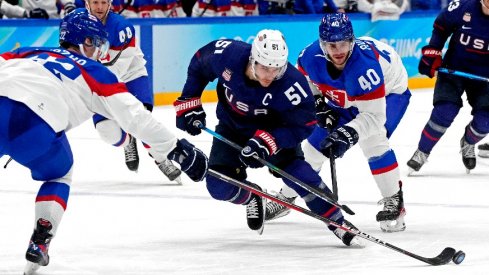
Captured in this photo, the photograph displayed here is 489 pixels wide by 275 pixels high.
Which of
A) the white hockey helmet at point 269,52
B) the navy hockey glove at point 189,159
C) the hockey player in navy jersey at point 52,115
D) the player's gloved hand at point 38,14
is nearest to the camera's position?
the hockey player in navy jersey at point 52,115

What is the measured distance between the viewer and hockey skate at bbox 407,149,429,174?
770 centimetres

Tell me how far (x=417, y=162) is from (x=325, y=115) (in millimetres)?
1819

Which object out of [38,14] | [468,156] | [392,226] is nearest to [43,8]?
[38,14]

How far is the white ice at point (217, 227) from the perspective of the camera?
16.3 feet

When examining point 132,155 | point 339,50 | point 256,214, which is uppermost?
point 339,50

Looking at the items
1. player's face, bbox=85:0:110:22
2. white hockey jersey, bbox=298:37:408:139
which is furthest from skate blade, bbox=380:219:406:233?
player's face, bbox=85:0:110:22

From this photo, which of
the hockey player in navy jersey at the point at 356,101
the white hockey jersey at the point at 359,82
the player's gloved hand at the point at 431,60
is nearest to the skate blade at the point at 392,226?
the hockey player in navy jersey at the point at 356,101

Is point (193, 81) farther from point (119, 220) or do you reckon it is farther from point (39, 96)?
point (39, 96)

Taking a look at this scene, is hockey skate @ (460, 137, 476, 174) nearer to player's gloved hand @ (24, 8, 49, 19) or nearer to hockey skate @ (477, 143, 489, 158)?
hockey skate @ (477, 143, 489, 158)

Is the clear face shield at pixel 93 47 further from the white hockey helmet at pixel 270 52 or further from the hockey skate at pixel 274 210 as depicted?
the hockey skate at pixel 274 210

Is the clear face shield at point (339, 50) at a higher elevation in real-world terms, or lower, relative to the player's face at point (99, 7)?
higher

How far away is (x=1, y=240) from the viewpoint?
5.41 metres

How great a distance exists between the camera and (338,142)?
5.48 m

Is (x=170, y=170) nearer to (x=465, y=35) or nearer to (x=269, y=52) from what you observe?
(x=465, y=35)
